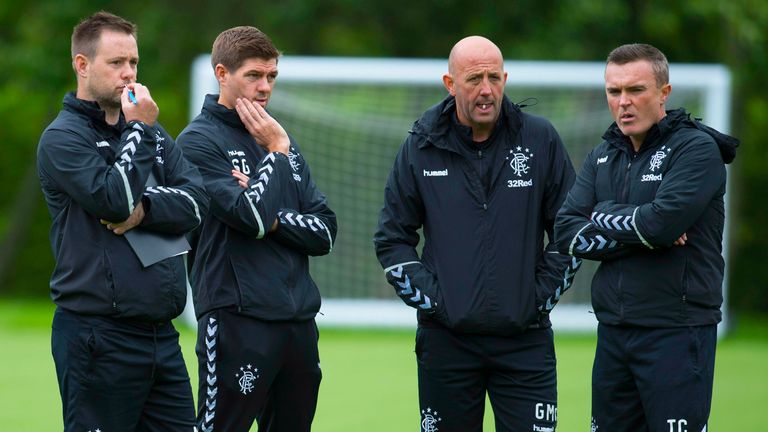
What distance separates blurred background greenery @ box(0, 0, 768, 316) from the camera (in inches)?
673

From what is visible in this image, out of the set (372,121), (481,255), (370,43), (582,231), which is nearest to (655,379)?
(582,231)

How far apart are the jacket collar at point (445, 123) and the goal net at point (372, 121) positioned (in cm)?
865

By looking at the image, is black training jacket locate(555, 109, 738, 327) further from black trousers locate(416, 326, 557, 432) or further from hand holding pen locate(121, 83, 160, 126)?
hand holding pen locate(121, 83, 160, 126)

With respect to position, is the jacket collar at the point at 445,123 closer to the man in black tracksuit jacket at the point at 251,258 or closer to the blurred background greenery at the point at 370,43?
the man in black tracksuit jacket at the point at 251,258

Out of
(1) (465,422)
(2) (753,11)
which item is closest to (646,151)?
(1) (465,422)

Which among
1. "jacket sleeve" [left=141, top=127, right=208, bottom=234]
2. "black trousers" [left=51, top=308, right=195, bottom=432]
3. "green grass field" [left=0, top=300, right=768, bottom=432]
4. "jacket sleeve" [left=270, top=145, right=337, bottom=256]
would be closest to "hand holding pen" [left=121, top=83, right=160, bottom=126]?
"jacket sleeve" [left=141, top=127, right=208, bottom=234]

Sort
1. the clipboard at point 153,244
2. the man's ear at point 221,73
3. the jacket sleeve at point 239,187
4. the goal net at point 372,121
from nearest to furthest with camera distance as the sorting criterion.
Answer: the clipboard at point 153,244 < the jacket sleeve at point 239,187 < the man's ear at point 221,73 < the goal net at point 372,121

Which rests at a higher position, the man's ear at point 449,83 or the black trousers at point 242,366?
the man's ear at point 449,83

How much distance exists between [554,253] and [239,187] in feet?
4.81

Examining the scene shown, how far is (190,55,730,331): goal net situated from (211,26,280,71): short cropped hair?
8.54m

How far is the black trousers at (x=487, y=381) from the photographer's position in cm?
511

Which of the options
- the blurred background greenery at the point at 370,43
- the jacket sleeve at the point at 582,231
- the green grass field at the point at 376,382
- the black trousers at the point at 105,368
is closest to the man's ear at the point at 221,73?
the black trousers at the point at 105,368

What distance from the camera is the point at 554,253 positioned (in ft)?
17.4

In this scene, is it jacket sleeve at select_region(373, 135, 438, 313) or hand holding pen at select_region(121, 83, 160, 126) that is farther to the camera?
jacket sleeve at select_region(373, 135, 438, 313)
